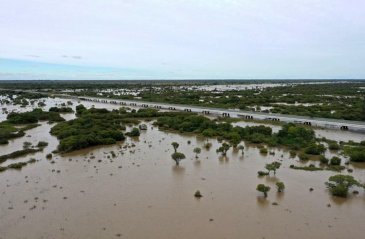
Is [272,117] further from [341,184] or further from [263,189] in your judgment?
[263,189]

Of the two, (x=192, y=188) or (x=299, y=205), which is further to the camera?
(x=192, y=188)

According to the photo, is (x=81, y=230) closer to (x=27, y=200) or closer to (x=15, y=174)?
(x=27, y=200)

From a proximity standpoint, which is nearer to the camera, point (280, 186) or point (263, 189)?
point (263, 189)

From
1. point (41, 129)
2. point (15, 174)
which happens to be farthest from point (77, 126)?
point (15, 174)

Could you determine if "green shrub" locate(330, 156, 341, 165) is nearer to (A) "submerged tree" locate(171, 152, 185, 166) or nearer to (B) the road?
(A) "submerged tree" locate(171, 152, 185, 166)

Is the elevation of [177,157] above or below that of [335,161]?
above

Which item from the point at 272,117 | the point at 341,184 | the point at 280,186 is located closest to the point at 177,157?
the point at 280,186


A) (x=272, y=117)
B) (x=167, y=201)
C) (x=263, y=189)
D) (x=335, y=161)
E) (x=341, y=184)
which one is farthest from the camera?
(x=272, y=117)

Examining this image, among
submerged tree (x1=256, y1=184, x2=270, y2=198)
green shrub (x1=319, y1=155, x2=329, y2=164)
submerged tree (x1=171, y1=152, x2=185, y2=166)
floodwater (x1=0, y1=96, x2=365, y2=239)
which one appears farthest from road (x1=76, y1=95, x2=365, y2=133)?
submerged tree (x1=256, y1=184, x2=270, y2=198)
